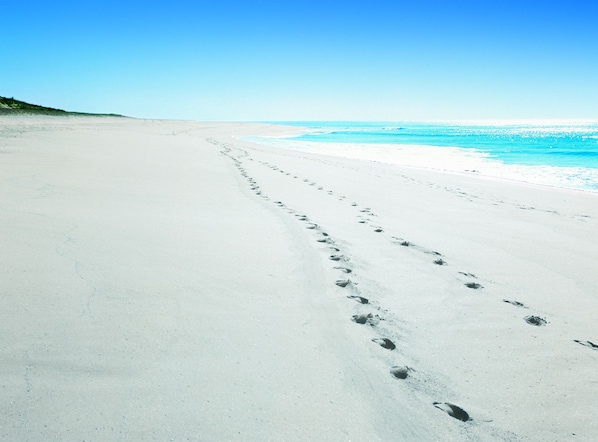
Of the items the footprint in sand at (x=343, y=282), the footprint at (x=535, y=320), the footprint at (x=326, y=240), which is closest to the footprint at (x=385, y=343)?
the footprint in sand at (x=343, y=282)

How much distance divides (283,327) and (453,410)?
0.87 metres

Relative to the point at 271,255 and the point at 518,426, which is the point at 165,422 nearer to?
the point at 518,426

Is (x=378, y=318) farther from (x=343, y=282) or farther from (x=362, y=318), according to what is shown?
(x=343, y=282)

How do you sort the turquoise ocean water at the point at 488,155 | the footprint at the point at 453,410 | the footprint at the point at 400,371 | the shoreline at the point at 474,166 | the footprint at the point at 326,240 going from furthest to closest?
the turquoise ocean water at the point at 488,155, the shoreline at the point at 474,166, the footprint at the point at 326,240, the footprint at the point at 400,371, the footprint at the point at 453,410

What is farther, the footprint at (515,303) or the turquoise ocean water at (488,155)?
the turquoise ocean water at (488,155)

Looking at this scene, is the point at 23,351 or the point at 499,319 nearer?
the point at 23,351

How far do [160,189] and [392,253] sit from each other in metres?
3.48

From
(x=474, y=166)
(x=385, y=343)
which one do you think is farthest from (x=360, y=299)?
(x=474, y=166)

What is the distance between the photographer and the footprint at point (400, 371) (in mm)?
1810

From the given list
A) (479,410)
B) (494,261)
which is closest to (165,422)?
(479,410)

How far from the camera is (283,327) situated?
213 cm

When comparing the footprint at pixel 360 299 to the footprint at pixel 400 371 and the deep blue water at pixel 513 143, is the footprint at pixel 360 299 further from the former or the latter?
the deep blue water at pixel 513 143

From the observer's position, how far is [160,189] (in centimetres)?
562

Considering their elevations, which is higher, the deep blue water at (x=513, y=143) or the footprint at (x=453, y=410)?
the deep blue water at (x=513, y=143)
